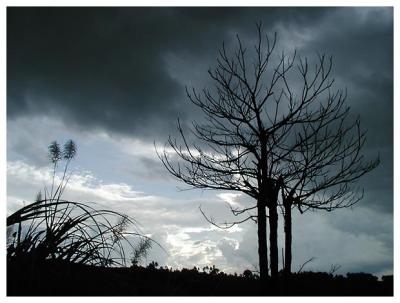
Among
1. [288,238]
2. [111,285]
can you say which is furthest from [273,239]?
[111,285]

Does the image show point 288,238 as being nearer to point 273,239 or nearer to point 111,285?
point 273,239

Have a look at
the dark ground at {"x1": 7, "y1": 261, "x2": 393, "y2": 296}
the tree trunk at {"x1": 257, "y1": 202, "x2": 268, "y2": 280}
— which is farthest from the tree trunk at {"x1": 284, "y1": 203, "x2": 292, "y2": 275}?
the tree trunk at {"x1": 257, "y1": 202, "x2": 268, "y2": 280}

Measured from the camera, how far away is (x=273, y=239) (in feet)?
22.1

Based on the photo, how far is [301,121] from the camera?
303 inches

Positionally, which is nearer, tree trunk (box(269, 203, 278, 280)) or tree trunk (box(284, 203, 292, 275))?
tree trunk (box(269, 203, 278, 280))

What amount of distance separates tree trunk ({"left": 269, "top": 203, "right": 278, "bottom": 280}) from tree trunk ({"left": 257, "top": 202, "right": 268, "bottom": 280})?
10 centimetres

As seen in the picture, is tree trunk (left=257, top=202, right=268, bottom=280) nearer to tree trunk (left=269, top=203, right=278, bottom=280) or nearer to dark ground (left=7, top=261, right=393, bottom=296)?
tree trunk (left=269, top=203, right=278, bottom=280)

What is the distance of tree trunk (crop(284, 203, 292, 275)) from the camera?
23.6 feet

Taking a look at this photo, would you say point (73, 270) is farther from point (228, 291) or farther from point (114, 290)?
point (228, 291)

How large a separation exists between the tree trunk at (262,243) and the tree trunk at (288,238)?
0.75 meters

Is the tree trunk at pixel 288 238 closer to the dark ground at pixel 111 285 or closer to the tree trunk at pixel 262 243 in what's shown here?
the dark ground at pixel 111 285

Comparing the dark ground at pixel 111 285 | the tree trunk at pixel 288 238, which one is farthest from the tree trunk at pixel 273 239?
the tree trunk at pixel 288 238

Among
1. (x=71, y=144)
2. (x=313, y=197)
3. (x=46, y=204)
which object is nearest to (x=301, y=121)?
(x=313, y=197)
